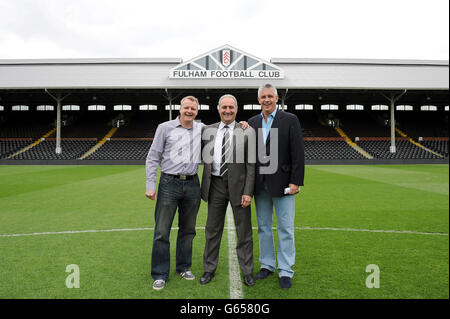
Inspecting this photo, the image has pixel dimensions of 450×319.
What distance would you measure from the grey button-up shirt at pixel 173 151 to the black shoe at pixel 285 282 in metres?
1.54

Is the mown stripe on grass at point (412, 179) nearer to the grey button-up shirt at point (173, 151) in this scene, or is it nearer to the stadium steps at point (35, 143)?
the grey button-up shirt at point (173, 151)

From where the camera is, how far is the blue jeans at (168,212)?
3.37 metres

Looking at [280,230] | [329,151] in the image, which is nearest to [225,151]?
[280,230]

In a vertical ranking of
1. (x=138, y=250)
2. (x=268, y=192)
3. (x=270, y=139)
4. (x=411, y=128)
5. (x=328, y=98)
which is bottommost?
(x=138, y=250)

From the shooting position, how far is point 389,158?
2700 centimetres

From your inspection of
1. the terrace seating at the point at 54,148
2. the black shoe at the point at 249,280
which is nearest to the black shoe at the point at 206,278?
the black shoe at the point at 249,280

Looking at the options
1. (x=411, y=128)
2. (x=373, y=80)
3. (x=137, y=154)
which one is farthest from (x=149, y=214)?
(x=411, y=128)

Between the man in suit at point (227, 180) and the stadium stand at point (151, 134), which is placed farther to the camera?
the stadium stand at point (151, 134)

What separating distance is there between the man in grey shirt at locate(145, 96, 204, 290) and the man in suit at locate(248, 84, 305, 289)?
0.75 m

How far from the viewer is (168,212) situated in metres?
3.41

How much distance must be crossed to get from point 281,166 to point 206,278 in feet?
4.93

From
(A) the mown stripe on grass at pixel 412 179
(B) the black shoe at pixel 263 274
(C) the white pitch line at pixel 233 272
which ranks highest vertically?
(A) the mown stripe on grass at pixel 412 179
